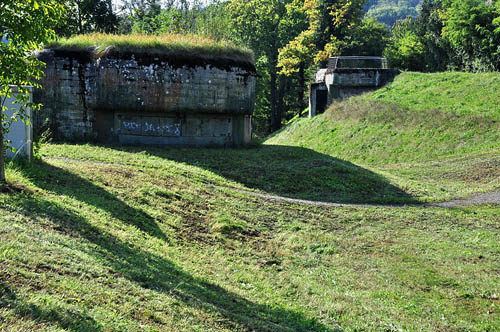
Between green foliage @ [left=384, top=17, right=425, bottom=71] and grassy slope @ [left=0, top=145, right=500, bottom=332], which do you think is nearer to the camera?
grassy slope @ [left=0, top=145, right=500, bottom=332]

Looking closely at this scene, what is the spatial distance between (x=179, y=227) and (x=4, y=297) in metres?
5.98

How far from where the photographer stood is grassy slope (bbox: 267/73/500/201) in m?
19.7

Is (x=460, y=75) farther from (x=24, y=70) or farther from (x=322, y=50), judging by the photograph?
(x=24, y=70)

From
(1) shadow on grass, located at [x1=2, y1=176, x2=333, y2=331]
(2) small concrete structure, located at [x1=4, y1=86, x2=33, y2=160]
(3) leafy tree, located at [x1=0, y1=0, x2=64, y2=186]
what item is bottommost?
(1) shadow on grass, located at [x1=2, y1=176, x2=333, y2=331]

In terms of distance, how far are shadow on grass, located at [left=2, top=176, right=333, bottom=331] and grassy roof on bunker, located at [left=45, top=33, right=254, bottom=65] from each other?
11.9m

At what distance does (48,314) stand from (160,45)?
1664cm

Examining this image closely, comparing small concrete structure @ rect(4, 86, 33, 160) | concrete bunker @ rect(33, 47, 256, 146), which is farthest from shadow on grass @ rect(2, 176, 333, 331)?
concrete bunker @ rect(33, 47, 256, 146)

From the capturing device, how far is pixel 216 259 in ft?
30.9

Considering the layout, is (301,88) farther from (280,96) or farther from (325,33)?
(325,33)

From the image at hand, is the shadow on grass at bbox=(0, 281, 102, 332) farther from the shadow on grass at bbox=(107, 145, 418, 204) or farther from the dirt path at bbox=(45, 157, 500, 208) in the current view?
the shadow on grass at bbox=(107, 145, 418, 204)

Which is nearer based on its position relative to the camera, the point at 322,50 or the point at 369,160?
the point at 369,160

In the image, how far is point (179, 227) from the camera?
422 inches

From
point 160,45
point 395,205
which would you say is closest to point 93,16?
point 160,45

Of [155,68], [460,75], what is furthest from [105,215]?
[460,75]
